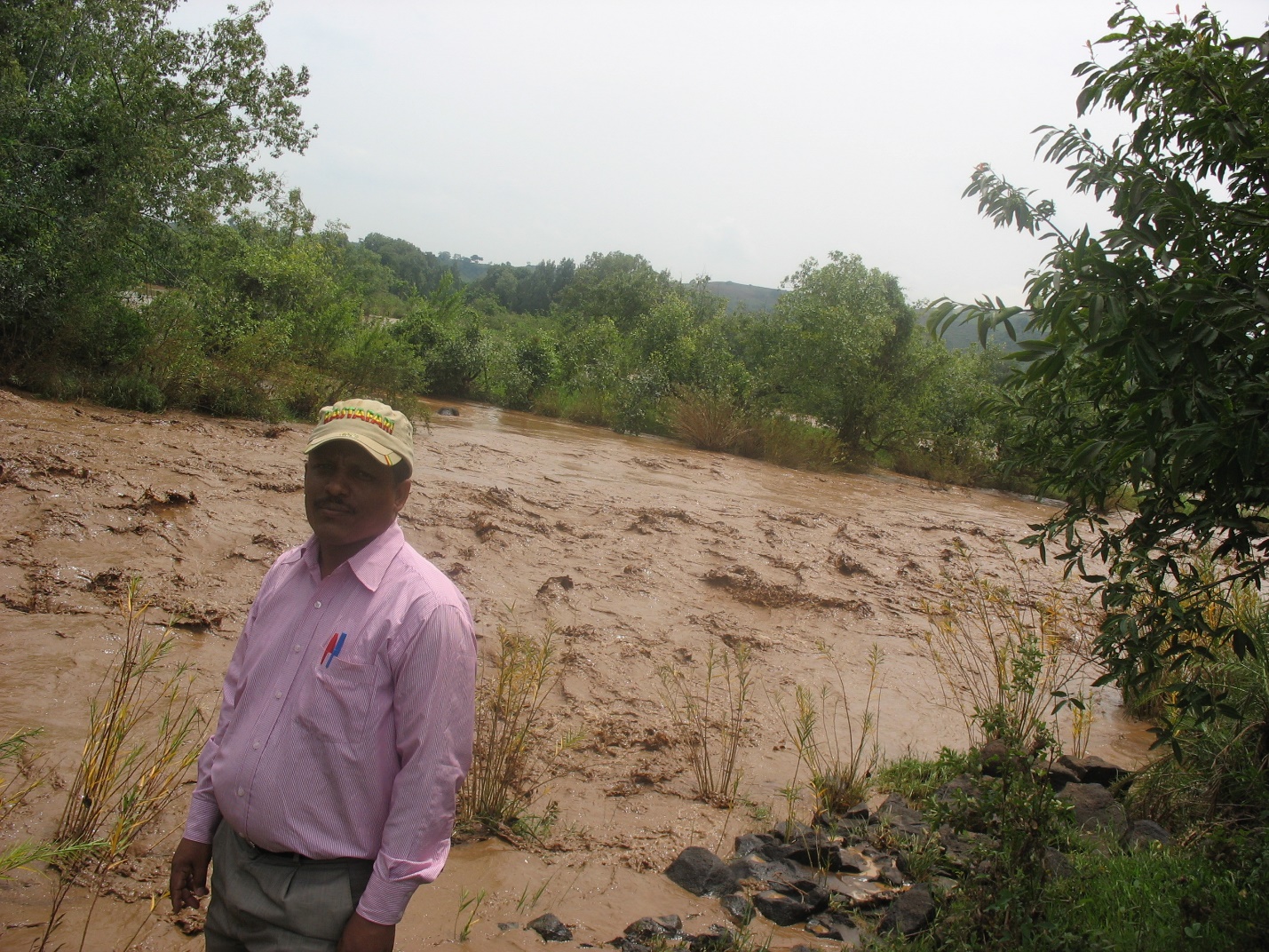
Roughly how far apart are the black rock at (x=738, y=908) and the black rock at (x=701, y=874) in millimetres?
52

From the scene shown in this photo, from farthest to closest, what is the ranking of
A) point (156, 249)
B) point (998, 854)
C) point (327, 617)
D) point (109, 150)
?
1. point (156, 249)
2. point (109, 150)
3. point (998, 854)
4. point (327, 617)

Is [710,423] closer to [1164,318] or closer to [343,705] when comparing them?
[1164,318]

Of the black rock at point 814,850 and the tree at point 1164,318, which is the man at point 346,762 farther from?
the black rock at point 814,850

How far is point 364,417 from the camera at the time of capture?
6.84 feet

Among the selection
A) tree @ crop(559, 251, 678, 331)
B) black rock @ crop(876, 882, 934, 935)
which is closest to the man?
black rock @ crop(876, 882, 934, 935)

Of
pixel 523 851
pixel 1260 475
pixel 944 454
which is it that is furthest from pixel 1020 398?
pixel 944 454

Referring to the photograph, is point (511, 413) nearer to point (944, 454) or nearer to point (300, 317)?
point (300, 317)

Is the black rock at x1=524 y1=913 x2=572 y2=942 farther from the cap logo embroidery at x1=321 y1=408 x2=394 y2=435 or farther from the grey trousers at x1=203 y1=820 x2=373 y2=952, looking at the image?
the cap logo embroidery at x1=321 y1=408 x2=394 y2=435

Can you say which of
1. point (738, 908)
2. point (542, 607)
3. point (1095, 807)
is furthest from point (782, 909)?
point (542, 607)

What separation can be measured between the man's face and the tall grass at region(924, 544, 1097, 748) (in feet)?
7.77

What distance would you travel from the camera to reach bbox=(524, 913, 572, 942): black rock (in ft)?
10.7

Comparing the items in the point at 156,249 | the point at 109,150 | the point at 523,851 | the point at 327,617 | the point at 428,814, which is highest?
the point at 109,150

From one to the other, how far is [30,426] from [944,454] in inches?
777

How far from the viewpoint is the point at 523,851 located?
3.90 m
